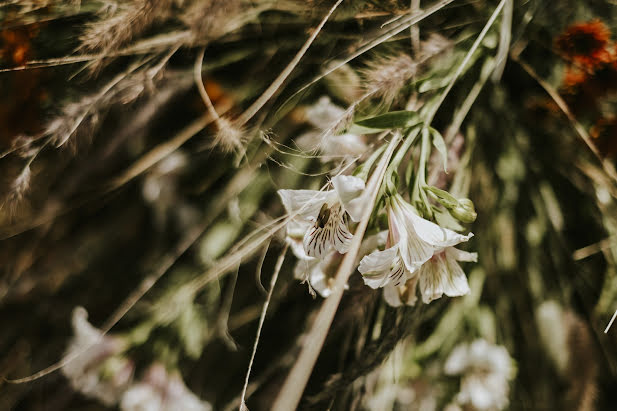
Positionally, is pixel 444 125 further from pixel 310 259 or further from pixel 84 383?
pixel 84 383

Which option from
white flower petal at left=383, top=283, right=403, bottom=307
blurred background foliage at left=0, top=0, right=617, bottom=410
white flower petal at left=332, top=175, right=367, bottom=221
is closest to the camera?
white flower petal at left=332, top=175, right=367, bottom=221

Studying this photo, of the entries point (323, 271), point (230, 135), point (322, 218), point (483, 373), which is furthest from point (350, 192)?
point (483, 373)

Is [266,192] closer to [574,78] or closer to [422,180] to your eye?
[422,180]

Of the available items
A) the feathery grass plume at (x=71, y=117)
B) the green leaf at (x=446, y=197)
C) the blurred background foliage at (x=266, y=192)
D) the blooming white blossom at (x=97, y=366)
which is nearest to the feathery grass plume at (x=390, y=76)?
the blurred background foliage at (x=266, y=192)

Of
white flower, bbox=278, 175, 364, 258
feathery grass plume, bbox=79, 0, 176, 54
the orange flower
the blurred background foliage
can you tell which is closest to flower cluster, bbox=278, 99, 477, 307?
white flower, bbox=278, 175, 364, 258

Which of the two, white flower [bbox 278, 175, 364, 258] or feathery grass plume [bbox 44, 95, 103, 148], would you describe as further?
feathery grass plume [bbox 44, 95, 103, 148]

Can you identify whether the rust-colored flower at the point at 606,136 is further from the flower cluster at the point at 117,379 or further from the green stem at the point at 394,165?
the flower cluster at the point at 117,379

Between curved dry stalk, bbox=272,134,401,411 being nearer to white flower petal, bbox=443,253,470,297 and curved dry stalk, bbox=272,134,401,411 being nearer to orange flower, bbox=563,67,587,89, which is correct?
white flower petal, bbox=443,253,470,297
